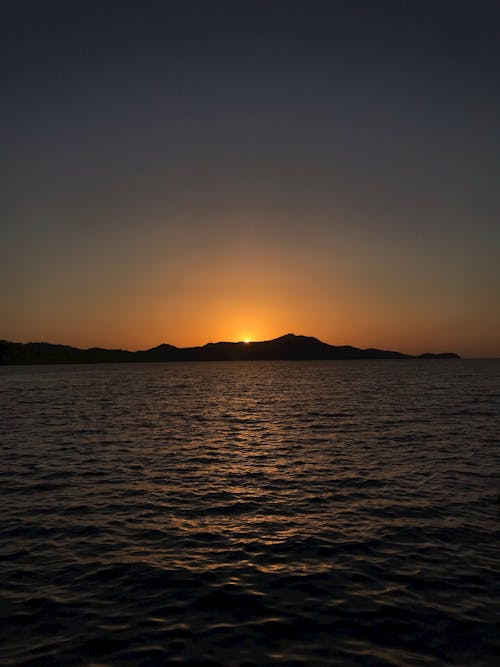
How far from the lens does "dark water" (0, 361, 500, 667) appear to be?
12.1m

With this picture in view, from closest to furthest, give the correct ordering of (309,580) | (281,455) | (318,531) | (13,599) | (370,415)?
1. (13,599)
2. (309,580)
3. (318,531)
4. (281,455)
5. (370,415)

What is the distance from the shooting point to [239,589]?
49.1 ft

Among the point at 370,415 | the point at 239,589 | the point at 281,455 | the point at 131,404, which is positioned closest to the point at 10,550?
the point at 239,589

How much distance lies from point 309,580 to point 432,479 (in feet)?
49.4

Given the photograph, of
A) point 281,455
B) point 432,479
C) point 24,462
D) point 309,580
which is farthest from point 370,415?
point 309,580

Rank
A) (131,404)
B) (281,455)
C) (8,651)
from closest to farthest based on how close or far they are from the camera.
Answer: (8,651) → (281,455) → (131,404)

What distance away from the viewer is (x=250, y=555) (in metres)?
17.5

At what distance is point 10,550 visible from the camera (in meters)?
17.8

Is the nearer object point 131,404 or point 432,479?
point 432,479

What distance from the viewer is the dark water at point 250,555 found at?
39.8ft

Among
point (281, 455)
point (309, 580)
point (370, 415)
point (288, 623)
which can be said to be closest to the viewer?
point (288, 623)

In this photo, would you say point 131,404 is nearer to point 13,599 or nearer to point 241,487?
point 241,487

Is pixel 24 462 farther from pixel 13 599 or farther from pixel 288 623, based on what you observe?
pixel 288 623

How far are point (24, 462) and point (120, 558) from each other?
19.1 m
